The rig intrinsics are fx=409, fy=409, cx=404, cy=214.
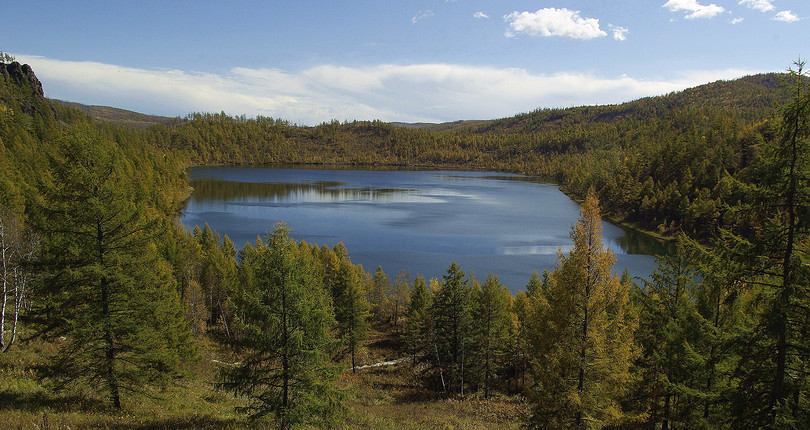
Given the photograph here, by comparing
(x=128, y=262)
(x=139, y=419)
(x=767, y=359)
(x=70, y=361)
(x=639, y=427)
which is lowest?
(x=639, y=427)

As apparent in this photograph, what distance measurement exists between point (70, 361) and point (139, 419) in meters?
2.36

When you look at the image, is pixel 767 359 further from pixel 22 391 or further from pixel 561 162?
pixel 561 162

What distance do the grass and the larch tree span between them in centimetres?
324

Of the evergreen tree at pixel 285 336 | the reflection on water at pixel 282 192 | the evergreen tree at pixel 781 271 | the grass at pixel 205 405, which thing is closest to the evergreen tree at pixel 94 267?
the grass at pixel 205 405

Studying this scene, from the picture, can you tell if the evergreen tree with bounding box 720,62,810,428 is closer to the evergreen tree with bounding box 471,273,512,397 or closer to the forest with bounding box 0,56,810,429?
the forest with bounding box 0,56,810,429

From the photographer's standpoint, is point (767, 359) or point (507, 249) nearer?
point (767, 359)

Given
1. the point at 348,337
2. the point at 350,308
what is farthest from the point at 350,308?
the point at 348,337

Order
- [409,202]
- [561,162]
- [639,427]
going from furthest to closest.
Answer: [561,162]
[409,202]
[639,427]

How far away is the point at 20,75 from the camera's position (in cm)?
9556

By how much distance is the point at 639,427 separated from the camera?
17359mm

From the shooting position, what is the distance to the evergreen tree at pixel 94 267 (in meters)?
10.1

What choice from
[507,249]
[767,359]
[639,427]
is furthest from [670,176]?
[767,359]

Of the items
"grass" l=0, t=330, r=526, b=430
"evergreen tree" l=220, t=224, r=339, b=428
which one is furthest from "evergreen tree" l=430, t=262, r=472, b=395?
"evergreen tree" l=220, t=224, r=339, b=428

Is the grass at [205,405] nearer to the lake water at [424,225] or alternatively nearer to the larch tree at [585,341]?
the larch tree at [585,341]
